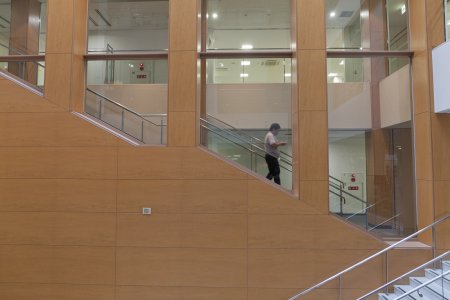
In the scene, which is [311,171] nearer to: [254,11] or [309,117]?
[309,117]

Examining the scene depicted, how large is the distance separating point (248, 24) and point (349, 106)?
8.90 ft

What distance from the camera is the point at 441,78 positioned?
618 cm

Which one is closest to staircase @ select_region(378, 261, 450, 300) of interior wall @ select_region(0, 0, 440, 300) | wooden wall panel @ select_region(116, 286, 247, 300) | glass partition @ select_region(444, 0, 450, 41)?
interior wall @ select_region(0, 0, 440, 300)

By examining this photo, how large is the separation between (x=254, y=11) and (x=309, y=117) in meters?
2.89

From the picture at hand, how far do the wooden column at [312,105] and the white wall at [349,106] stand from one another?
1.36 feet

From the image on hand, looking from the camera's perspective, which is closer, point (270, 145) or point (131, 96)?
point (270, 145)

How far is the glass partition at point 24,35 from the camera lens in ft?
23.9


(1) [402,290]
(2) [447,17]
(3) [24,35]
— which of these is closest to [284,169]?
(1) [402,290]

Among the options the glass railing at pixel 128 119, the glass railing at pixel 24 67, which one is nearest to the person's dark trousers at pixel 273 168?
the glass railing at pixel 128 119

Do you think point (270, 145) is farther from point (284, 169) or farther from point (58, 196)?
point (58, 196)

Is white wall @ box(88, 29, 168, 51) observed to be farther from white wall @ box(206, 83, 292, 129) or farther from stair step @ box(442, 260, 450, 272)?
stair step @ box(442, 260, 450, 272)

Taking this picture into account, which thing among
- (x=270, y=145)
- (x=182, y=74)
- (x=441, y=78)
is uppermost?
(x=182, y=74)

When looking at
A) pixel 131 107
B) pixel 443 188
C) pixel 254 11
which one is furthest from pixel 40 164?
pixel 443 188

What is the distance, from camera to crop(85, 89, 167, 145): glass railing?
22.7 ft
